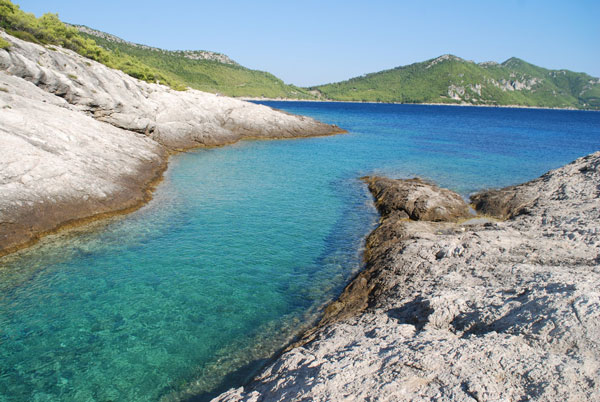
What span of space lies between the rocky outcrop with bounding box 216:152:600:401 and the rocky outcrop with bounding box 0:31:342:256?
1616cm

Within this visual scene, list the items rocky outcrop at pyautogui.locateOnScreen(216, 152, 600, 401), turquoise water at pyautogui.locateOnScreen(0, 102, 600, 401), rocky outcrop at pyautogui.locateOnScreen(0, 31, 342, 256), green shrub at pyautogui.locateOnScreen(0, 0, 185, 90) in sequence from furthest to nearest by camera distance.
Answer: green shrub at pyautogui.locateOnScreen(0, 0, 185, 90)
rocky outcrop at pyautogui.locateOnScreen(0, 31, 342, 256)
turquoise water at pyautogui.locateOnScreen(0, 102, 600, 401)
rocky outcrop at pyautogui.locateOnScreen(216, 152, 600, 401)

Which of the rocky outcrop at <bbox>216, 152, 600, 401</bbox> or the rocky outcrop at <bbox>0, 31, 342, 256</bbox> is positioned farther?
the rocky outcrop at <bbox>0, 31, 342, 256</bbox>

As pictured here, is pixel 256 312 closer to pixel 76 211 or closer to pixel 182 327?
pixel 182 327

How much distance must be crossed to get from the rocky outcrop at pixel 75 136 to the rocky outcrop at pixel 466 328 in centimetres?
1616

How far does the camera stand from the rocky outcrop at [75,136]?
780 inches

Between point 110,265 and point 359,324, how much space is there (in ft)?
37.5

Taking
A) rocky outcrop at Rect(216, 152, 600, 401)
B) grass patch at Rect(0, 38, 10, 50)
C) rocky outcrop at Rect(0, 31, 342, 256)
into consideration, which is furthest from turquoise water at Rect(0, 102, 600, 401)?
grass patch at Rect(0, 38, 10, 50)

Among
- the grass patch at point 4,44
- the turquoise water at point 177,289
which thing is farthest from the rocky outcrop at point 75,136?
the turquoise water at point 177,289

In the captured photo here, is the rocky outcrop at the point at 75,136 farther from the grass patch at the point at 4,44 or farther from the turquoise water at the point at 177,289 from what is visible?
the turquoise water at the point at 177,289

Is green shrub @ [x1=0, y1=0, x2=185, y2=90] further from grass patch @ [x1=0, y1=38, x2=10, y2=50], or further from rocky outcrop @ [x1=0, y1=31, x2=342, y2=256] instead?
rocky outcrop @ [x1=0, y1=31, x2=342, y2=256]

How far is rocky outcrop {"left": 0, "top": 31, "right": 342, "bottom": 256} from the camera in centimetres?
1981

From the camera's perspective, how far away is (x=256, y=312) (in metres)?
13.6

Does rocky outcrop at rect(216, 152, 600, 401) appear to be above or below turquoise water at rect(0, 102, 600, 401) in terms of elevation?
above

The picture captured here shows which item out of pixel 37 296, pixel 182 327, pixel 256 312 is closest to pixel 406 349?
pixel 256 312
